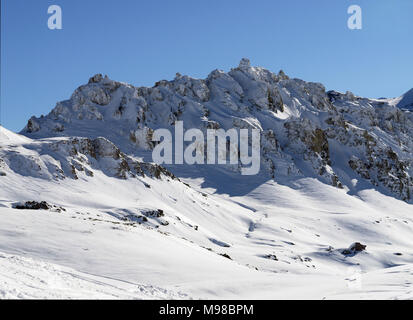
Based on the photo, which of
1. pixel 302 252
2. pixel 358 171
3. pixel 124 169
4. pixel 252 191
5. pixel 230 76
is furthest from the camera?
pixel 230 76

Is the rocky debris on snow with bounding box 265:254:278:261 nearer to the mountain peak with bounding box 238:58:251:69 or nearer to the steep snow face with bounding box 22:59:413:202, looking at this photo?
the steep snow face with bounding box 22:59:413:202

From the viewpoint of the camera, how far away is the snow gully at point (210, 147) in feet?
296

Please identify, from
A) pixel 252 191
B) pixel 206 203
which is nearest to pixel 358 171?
pixel 252 191

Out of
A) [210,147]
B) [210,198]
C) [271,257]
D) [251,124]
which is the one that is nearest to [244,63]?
[251,124]

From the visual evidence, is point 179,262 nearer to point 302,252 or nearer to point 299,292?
point 299,292

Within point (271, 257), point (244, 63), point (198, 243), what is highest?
point (244, 63)

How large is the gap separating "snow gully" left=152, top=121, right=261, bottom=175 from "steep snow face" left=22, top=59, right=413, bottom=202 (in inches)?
76.2

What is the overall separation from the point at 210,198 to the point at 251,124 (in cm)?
4022

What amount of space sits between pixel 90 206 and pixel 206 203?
22.0 m

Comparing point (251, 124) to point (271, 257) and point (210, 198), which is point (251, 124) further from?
point (271, 257)

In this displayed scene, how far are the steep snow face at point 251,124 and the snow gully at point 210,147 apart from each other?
76.2 inches

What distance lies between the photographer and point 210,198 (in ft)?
225

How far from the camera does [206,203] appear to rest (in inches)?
2474

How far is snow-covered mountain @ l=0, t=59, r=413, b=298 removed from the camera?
2148cm
